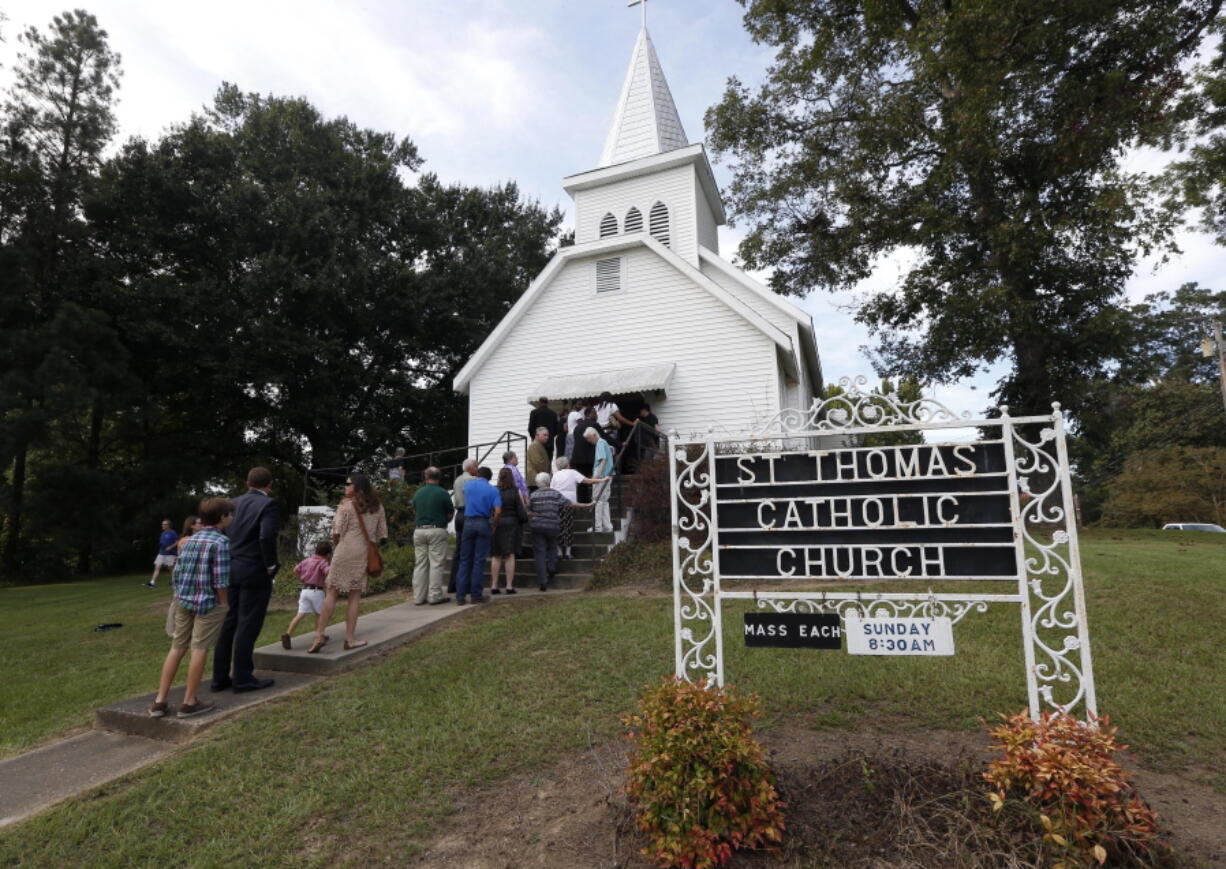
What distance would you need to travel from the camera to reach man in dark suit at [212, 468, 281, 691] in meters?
5.48

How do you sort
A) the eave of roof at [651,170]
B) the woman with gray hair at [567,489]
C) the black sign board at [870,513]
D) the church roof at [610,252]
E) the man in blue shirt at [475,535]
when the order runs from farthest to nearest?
1. the eave of roof at [651,170]
2. the church roof at [610,252]
3. the woman with gray hair at [567,489]
4. the man in blue shirt at [475,535]
5. the black sign board at [870,513]

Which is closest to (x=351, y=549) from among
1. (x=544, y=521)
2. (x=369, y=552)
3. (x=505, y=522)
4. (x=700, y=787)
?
(x=369, y=552)

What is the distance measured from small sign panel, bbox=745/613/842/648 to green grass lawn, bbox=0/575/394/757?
561cm

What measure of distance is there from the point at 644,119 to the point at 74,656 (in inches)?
744

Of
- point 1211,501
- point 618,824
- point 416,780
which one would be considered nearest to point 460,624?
point 416,780

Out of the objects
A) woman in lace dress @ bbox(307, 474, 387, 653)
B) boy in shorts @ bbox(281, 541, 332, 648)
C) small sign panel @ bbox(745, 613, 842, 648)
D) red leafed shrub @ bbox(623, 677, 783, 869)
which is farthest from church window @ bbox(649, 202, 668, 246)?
red leafed shrub @ bbox(623, 677, 783, 869)

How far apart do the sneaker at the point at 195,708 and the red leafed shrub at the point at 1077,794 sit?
539 centimetres

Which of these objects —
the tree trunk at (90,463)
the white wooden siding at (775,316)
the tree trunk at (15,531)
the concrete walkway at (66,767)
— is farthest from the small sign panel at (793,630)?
the tree trunk at (15,531)

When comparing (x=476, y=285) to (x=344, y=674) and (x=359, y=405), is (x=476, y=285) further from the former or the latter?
(x=344, y=674)

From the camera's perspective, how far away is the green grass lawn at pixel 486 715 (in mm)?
3451

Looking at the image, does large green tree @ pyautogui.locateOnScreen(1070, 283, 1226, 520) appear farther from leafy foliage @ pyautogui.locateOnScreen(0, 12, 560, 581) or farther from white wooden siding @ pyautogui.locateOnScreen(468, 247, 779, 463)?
leafy foliage @ pyautogui.locateOnScreen(0, 12, 560, 581)

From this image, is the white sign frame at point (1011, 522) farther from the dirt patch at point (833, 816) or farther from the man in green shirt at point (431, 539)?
the man in green shirt at point (431, 539)

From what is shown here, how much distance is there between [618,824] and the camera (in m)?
3.09

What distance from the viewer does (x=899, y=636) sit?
3357 mm
